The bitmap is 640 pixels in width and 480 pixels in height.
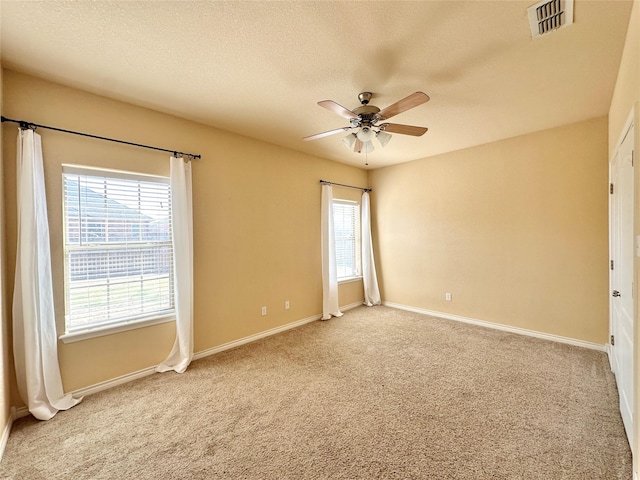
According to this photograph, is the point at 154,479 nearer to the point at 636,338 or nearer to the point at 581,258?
the point at 636,338

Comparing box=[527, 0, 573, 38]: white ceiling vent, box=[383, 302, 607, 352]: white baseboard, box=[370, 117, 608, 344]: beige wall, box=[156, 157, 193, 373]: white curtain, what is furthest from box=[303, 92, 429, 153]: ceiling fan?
box=[383, 302, 607, 352]: white baseboard

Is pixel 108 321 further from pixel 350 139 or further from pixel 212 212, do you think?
pixel 350 139

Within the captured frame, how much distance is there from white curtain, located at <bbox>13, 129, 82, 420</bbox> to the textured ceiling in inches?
32.4

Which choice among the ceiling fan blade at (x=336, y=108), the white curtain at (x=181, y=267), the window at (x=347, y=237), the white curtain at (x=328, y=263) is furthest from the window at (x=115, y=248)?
the window at (x=347, y=237)

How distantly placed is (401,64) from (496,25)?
0.63 m

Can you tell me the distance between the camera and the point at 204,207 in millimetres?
3373

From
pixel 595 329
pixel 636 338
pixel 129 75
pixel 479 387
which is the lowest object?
pixel 479 387

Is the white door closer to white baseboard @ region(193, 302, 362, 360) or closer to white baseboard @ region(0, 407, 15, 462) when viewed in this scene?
white baseboard @ region(193, 302, 362, 360)

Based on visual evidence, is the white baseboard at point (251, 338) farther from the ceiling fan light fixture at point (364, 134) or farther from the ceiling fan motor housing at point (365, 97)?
the ceiling fan motor housing at point (365, 97)

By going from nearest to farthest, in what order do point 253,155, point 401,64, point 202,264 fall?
point 401,64, point 202,264, point 253,155

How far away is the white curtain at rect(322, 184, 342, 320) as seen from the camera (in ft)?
15.5

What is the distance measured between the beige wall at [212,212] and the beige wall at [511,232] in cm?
129

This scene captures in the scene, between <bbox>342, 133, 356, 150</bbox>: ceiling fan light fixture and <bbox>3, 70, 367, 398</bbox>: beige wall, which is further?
<bbox>342, 133, 356, 150</bbox>: ceiling fan light fixture

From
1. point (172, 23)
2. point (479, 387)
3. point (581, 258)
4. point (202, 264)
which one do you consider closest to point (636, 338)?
point (479, 387)
